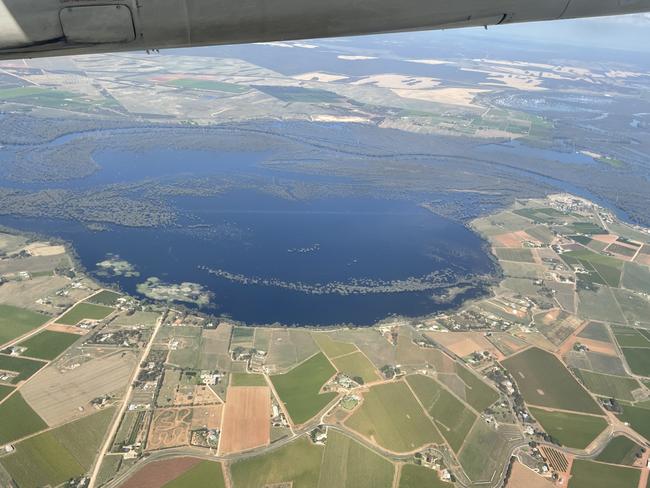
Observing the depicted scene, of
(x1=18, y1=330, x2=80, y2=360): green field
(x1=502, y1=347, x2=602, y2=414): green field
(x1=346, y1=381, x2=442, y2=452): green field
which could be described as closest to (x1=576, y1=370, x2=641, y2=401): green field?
(x1=502, y1=347, x2=602, y2=414): green field

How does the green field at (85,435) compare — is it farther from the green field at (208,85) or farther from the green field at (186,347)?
the green field at (208,85)

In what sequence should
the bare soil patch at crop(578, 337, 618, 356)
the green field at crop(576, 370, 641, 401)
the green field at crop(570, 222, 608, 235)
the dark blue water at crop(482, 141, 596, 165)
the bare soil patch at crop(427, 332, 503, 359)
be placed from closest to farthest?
the green field at crop(576, 370, 641, 401) → the bare soil patch at crop(427, 332, 503, 359) → the bare soil patch at crop(578, 337, 618, 356) → the green field at crop(570, 222, 608, 235) → the dark blue water at crop(482, 141, 596, 165)

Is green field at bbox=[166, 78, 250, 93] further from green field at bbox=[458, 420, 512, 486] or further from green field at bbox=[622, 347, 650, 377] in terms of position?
green field at bbox=[458, 420, 512, 486]

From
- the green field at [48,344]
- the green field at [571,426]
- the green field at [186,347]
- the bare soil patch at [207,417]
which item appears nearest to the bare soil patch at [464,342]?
the green field at [571,426]

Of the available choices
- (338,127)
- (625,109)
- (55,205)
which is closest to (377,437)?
(55,205)

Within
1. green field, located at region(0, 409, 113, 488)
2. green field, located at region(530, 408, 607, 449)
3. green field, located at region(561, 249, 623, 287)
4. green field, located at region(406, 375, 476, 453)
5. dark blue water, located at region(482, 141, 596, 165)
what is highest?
green field, located at region(0, 409, 113, 488)

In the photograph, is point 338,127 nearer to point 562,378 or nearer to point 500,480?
point 562,378

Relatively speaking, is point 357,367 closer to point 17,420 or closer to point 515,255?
point 17,420
